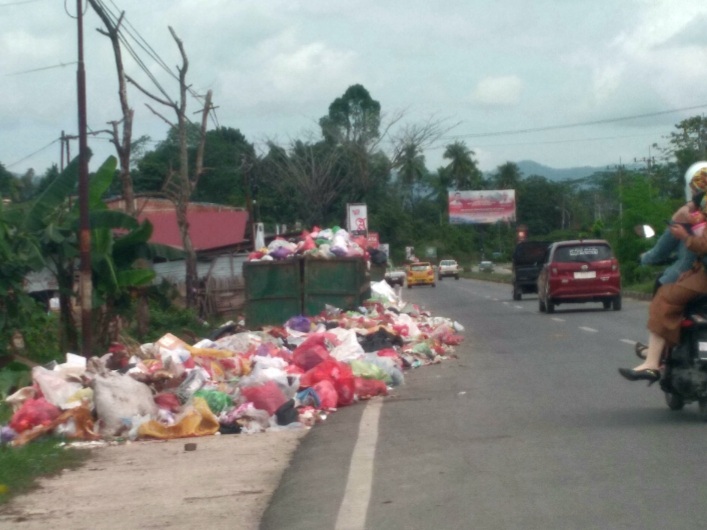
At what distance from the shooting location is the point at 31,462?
348 inches

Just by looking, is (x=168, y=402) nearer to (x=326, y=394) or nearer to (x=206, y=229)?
(x=326, y=394)

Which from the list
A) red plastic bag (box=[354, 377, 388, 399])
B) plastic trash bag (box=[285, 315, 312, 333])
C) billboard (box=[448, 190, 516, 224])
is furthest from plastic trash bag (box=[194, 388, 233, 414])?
billboard (box=[448, 190, 516, 224])

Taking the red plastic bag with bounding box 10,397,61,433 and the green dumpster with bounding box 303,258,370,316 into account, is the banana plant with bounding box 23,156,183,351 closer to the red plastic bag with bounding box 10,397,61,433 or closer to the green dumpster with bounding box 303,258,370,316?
the green dumpster with bounding box 303,258,370,316

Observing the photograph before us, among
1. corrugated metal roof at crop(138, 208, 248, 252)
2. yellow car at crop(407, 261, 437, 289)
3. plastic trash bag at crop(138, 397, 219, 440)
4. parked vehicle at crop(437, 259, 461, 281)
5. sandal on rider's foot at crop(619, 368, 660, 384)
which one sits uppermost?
corrugated metal roof at crop(138, 208, 248, 252)

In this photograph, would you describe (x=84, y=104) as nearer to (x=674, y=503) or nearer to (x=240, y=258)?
(x=674, y=503)

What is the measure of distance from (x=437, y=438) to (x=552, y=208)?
112967 mm

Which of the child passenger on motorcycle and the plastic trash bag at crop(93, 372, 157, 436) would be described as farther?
the plastic trash bag at crop(93, 372, 157, 436)

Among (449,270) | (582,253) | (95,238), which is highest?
(95,238)

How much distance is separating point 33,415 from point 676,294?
19.3 feet

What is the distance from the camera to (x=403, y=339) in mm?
17672

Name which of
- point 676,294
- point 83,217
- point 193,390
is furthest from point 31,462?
point 83,217

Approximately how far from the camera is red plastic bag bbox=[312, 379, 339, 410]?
1150 centimetres

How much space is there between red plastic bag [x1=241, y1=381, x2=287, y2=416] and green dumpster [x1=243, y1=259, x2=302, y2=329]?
10.9 metres

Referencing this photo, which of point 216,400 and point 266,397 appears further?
point 216,400
